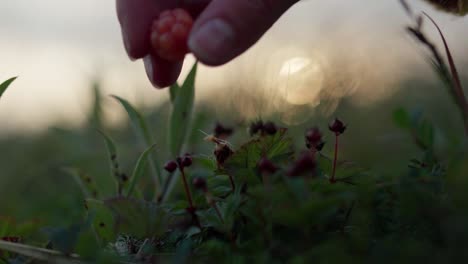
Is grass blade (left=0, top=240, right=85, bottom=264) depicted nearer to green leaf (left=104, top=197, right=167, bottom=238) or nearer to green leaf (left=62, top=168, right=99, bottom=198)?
green leaf (left=104, top=197, right=167, bottom=238)

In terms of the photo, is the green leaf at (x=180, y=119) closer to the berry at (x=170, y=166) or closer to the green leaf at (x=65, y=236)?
the berry at (x=170, y=166)

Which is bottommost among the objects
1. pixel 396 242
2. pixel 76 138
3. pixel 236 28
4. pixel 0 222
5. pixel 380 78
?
pixel 380 78

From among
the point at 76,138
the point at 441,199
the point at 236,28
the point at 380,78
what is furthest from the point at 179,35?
the point at 380,78

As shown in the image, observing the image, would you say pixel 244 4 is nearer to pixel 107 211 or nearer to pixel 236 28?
pixel 236 28

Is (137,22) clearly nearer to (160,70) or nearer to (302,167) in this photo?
(160,70)

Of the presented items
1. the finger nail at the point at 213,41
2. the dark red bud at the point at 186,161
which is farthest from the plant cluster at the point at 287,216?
the finger nail at the point at 213,41
